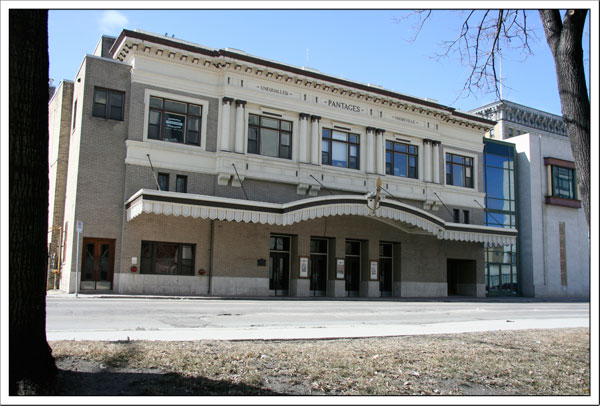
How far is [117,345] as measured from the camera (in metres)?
8.34

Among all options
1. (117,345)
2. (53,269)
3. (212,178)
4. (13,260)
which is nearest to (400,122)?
(212,178)

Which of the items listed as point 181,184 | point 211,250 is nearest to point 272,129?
point 181,184

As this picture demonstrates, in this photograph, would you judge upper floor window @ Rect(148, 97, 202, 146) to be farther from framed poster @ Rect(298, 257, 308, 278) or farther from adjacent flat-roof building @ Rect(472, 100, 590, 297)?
adjacent flat-roof building @ Rect(472, 100, 590, 297)

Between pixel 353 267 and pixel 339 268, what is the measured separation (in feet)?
6.94

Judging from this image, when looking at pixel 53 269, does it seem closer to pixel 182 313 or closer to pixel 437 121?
pixel 182 313

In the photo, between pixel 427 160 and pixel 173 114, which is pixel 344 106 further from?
pixel 173 114

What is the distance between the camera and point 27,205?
551cm

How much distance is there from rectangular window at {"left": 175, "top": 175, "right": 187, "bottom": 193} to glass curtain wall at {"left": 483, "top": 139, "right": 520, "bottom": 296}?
24543 mm

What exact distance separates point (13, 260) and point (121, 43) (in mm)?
25482

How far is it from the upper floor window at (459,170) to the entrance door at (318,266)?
37.0ft

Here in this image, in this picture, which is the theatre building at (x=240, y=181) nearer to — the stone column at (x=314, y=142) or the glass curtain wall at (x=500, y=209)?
the stone column at (x=314, y=142)

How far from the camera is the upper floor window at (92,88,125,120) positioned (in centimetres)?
2755

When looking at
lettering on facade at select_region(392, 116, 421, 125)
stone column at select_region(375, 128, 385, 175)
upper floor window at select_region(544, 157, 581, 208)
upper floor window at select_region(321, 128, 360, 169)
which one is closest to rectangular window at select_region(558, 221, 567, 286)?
upper floor window at select_region(544, 157, 581, 208)

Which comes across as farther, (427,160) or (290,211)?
(427,160)
